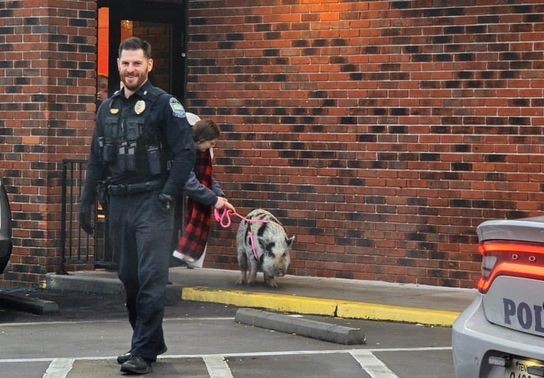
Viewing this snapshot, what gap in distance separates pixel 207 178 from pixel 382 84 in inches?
85.7

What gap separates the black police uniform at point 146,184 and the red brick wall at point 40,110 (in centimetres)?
505

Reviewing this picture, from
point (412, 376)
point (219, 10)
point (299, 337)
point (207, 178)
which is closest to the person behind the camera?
point (412, 376)

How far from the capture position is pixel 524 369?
6473 millimetres

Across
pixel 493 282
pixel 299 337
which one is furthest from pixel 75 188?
pixel 493 282

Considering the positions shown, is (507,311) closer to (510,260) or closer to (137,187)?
(510,260)

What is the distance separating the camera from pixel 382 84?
13414 millimetres

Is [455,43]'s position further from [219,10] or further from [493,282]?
[493,282]

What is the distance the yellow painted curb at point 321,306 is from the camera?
1146 cm

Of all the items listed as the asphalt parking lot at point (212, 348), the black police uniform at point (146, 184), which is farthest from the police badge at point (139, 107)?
the asphalt parking lot at point (212, 348)

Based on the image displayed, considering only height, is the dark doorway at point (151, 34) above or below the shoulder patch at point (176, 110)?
above

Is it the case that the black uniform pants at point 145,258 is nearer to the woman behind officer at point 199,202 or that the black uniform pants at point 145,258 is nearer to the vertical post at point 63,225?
the woman behind officer at point 199,202

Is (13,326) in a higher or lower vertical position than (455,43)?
lower

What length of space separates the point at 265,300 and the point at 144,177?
3.61m

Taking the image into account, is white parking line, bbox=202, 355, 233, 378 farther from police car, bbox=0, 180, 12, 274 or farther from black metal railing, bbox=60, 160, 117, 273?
black metal railing, bbox=60, 160, 117, 273
